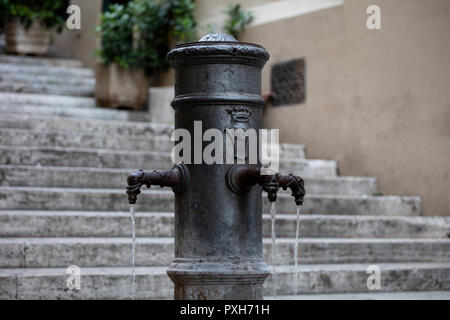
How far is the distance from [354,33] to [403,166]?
4.63 ft

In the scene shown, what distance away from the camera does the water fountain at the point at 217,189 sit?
9.46ft

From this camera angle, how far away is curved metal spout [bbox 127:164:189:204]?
2969mm

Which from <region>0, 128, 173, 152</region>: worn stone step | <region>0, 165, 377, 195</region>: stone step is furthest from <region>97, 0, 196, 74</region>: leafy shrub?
<region>0, 165, 377, 195</region>: stone step

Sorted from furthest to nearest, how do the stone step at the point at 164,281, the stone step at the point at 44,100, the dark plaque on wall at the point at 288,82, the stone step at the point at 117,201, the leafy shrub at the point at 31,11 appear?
the leafy shrub at the point at 31,11 → the stone step at the point at 44,100 → the dark plaque on wall at the point at 288,82 → the stone step at the point at 117,201 → the stone step at the point at 164,281

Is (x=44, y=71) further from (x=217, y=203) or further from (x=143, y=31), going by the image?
(x=217, y=203)

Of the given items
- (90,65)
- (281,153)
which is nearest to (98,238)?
(281,153)

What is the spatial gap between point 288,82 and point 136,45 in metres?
2.58

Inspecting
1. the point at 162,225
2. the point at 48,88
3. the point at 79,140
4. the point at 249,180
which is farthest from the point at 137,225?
the point at 48,88

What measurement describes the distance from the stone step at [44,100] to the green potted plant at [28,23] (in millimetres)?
1664

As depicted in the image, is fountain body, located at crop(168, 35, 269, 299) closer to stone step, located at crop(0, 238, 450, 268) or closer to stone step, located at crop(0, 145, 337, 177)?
stone step, located at crop(0, 238, 450, 268)

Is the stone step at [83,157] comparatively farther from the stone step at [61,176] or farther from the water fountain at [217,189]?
the water fountain at [217,189]

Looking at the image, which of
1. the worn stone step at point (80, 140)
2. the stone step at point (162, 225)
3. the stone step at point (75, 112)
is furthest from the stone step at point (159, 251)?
the stone step at point (75, 112)

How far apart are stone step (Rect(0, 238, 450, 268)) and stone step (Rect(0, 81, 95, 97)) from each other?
4.30 meters

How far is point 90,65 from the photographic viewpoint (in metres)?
10.3
